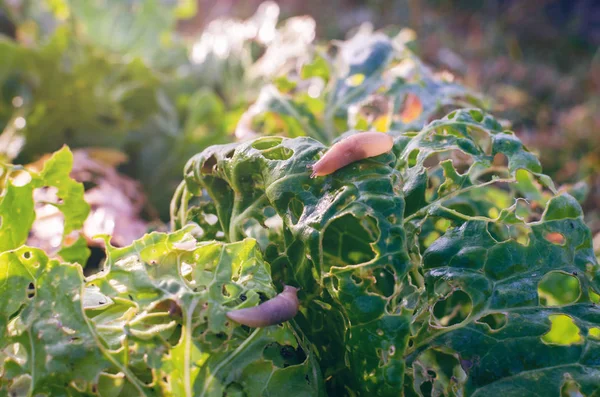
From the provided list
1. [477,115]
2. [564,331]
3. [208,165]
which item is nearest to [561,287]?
[564,331]

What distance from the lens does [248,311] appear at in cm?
69

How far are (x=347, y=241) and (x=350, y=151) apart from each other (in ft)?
0.68

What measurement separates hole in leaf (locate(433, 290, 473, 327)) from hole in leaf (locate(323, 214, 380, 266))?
0.17 m

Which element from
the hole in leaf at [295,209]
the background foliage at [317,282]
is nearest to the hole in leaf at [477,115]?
the background foliage at [317,282]

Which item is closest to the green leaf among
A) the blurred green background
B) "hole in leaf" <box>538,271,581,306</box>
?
"hole in leaf" <box>538,271,581,306</box>

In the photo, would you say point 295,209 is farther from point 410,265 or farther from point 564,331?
point 564,331

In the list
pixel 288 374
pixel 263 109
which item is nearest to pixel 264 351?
pixel 288 374

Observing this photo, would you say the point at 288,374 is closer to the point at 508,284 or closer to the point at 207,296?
the point at 207,296

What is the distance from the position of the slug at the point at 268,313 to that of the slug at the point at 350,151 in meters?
0.18

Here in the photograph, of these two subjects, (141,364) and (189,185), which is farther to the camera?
(189,185)

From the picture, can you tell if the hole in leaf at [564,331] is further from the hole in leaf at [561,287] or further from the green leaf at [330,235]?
the hole in leaf at [561,287]

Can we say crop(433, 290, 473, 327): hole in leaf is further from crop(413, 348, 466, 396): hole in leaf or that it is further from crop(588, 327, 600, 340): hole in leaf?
crop(588, 327, 600, 340): hole in leaf

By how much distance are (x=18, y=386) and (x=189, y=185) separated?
1.34 ft

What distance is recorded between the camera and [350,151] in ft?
2.61
